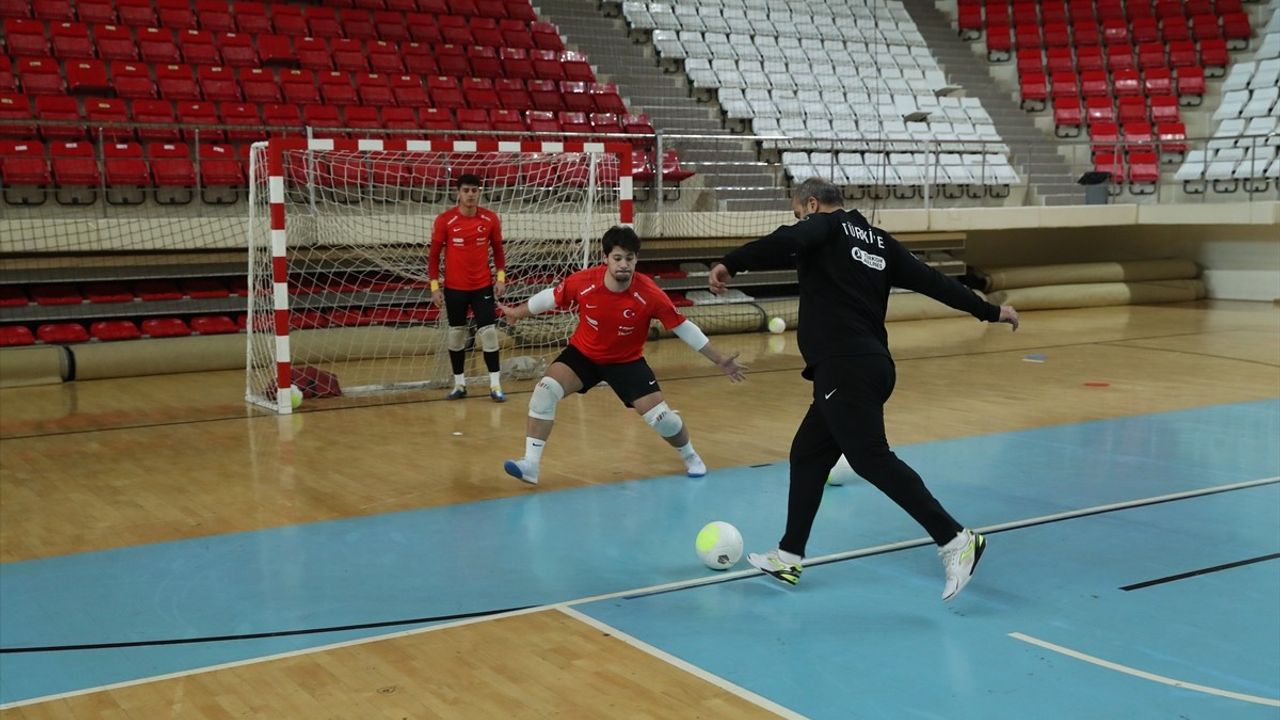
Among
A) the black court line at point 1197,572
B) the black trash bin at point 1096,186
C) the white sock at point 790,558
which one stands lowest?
the black court line at point 1197,572

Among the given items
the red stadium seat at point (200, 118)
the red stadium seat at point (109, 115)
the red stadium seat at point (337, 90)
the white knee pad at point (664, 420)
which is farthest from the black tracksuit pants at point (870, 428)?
the red stadium seat at point (337, 90)

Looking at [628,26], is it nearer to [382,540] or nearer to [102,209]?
[102,209]

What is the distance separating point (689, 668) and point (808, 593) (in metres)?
1.09

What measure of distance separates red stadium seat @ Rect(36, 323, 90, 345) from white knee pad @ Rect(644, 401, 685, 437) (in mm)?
8763

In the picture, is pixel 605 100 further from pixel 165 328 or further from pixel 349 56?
pixel 165 328

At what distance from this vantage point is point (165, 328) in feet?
47.2

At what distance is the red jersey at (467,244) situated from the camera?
36.2 feet

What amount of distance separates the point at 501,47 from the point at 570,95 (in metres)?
1.54

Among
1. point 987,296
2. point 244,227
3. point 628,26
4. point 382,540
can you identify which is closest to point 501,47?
point 628,26

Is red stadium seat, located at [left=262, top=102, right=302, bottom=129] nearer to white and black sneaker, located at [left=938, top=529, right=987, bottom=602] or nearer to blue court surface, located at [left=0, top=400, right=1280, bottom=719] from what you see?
blue court surface, located at [left=0, top=400, right=1280, bottom=719]

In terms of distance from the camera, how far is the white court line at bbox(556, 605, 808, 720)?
412 centimetres

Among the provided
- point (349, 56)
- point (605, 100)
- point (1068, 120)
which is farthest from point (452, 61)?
point (1068, 120)

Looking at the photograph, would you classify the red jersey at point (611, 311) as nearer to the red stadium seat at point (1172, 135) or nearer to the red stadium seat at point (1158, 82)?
the red stadium seat at point (1172, 135)

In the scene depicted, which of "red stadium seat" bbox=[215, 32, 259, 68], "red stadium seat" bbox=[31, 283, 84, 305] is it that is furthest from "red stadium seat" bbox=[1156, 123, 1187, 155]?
"red stadium seat" bbox=[31, 283, 84, 305]
